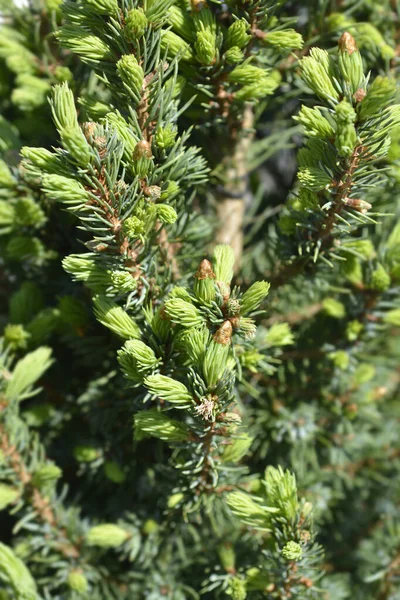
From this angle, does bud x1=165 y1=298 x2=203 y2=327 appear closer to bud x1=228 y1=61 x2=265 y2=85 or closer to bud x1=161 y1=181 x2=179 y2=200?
Answer: bud x1=161 y1=181 x2=179 y2=200

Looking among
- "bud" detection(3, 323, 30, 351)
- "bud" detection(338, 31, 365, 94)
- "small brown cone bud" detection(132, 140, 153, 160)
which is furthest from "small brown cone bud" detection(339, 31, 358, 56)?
"bud" detection(3, 323, 30, 351)

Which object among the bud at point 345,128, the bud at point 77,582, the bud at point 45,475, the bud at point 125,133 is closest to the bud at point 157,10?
the bud at point 125,133

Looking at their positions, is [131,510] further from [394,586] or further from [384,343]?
[384,343]

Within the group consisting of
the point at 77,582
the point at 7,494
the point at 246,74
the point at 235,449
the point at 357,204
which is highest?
the point at 246,74

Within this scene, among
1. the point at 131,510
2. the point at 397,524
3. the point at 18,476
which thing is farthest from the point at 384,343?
the point at 18,476

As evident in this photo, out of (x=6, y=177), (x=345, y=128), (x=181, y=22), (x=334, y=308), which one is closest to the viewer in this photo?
(x=345, y=128)

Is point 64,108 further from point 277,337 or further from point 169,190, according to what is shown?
point 277,337

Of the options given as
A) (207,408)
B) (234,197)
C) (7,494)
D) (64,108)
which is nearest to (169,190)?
(64,108)
